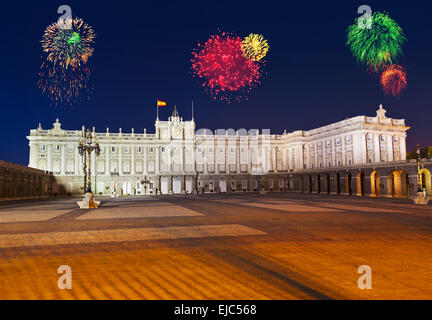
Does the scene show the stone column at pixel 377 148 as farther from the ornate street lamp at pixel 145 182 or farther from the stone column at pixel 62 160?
the stone column at pixel 62 160

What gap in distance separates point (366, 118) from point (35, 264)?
70.8 meters

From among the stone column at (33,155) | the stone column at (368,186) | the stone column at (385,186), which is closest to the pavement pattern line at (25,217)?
the stone column at (385,186)

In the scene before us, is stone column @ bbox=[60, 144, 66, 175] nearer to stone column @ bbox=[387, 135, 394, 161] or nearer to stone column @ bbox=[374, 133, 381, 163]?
stone column @ bbox=[374, 133, 381, 163]

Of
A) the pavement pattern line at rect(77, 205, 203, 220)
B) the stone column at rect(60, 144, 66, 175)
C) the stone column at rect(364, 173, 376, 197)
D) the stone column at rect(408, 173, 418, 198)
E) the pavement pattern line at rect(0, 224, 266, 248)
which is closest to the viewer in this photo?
the pavement pattern line at rect(0, 224, 266, 248)

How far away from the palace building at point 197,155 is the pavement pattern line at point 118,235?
2467 inches

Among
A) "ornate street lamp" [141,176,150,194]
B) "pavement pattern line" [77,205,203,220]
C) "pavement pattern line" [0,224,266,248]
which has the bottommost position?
"pavement pattern line" [77,205,203,220]

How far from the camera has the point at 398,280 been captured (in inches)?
253

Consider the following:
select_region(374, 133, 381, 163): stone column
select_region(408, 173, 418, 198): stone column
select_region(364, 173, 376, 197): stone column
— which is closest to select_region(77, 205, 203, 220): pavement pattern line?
select_region(408, 173, 418, 198): stone column

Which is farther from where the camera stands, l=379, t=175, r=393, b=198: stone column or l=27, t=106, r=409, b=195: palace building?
l=27, t=106, r=409, b=195: palace building

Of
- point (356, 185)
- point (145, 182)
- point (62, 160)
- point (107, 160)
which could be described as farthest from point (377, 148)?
point (62, 160)

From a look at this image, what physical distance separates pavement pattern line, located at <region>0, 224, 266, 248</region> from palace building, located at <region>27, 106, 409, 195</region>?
62.7m

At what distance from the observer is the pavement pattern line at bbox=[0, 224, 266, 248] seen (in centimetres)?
1114

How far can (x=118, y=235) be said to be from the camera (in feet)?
40.5
